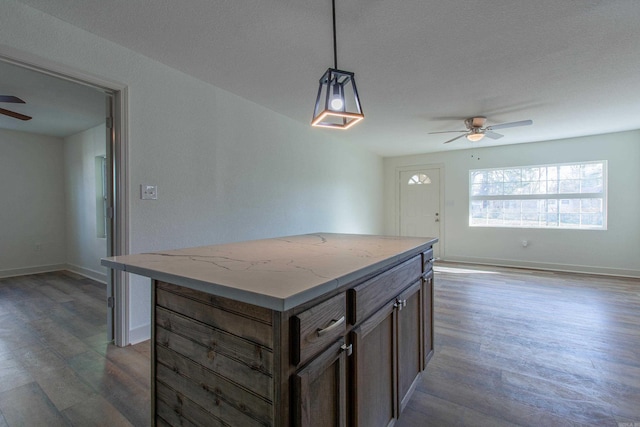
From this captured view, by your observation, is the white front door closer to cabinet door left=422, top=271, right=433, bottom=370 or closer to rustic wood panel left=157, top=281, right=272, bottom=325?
cabinet door left=422, top=271, right=433, bottom=370

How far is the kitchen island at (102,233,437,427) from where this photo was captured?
80 centimetres

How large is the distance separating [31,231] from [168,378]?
18.3ft

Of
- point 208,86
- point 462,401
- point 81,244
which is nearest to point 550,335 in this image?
point 462,401

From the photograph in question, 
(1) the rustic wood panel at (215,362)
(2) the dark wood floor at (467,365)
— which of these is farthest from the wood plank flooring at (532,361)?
(1) the rustic wood panel at (215,362)

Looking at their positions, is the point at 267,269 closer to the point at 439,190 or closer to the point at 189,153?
the point at 189,153

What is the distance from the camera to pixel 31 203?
4.87m

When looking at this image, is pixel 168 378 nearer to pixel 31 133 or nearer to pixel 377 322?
pixel 377 322

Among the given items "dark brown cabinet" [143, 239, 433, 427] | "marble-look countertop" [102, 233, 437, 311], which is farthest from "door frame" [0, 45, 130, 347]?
"dark brown cabinet" [143, 239, 433, 427]

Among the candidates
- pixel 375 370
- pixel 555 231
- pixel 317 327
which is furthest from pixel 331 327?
pixel 555 231

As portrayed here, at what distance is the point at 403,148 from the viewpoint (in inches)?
231

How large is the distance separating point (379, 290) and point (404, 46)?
1.88m

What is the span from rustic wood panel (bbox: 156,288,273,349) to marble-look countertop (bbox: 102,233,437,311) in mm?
102

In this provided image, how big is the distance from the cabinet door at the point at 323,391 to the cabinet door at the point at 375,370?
0.26ft

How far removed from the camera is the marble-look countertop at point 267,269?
2.57 feet
